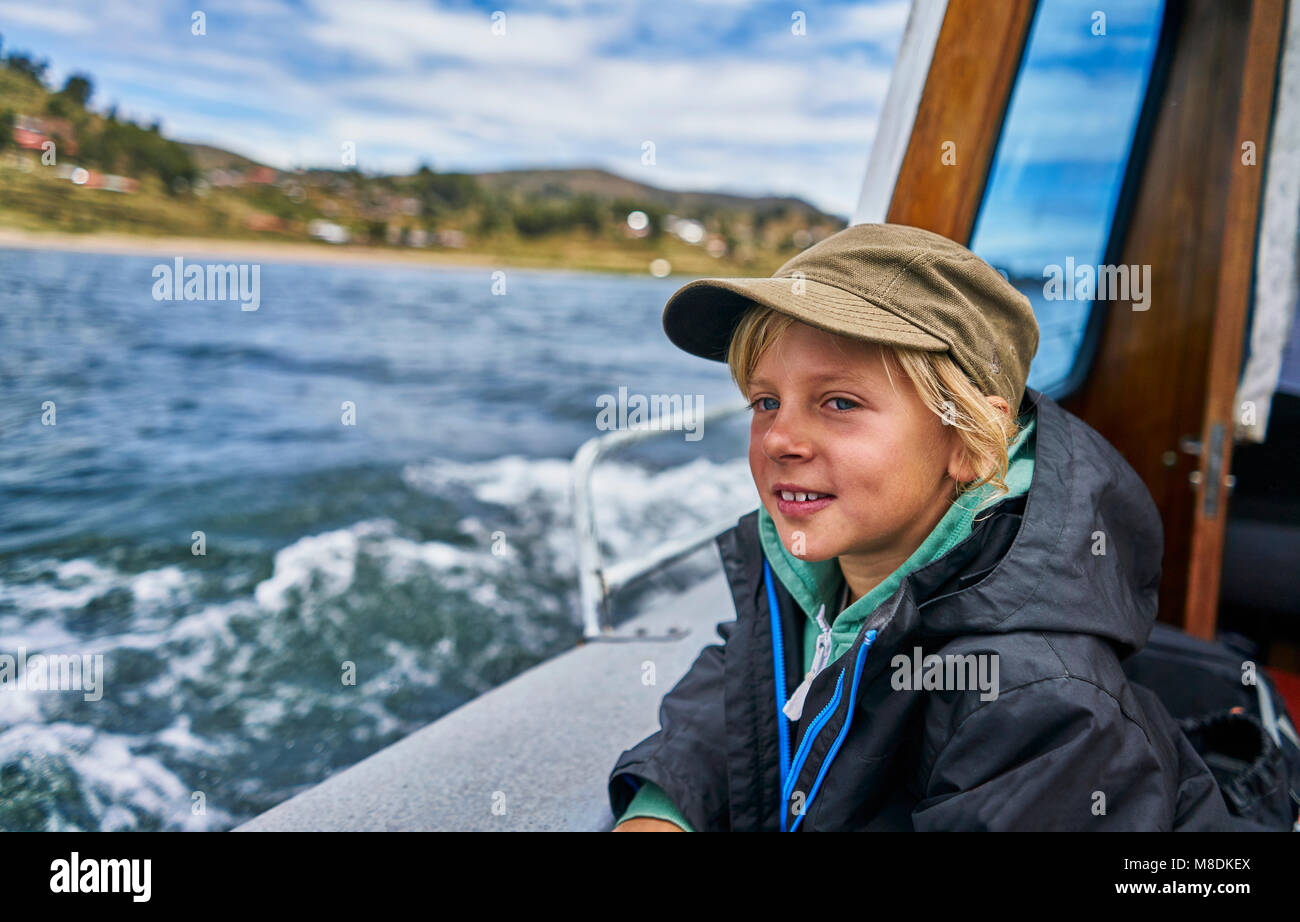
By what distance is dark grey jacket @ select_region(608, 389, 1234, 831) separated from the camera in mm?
842

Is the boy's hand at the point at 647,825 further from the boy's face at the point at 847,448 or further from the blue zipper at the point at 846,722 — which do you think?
the boy's face at the point at 847,448

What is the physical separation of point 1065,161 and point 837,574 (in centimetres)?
227

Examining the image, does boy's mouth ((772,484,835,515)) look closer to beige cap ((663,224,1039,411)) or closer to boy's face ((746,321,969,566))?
boy's face ((746,321,969,566))

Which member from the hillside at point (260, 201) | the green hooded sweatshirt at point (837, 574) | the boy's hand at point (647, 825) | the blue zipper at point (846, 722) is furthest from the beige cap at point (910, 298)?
the hillside at point (260, 201)

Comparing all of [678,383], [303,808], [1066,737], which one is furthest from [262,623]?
[678,383]

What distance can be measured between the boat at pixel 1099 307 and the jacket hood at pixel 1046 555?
0.74 meters

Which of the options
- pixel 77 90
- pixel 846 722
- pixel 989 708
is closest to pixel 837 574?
pixel 846 722

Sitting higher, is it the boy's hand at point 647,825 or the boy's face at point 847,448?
the boy's face at point 847,448

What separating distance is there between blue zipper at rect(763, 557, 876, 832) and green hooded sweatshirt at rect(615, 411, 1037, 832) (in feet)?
0.14

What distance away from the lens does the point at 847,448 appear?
1.01 meters

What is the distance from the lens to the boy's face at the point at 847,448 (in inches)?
39.8

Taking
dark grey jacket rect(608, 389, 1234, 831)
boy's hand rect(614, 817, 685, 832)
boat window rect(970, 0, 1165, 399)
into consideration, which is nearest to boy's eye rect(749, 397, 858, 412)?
dark grey jacket rect(608, 389, 1234, 831)

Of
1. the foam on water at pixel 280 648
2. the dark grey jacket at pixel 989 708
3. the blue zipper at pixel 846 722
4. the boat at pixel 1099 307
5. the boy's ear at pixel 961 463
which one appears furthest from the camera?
the foam on water at pixel 280 648

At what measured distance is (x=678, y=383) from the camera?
13984 millimetres
